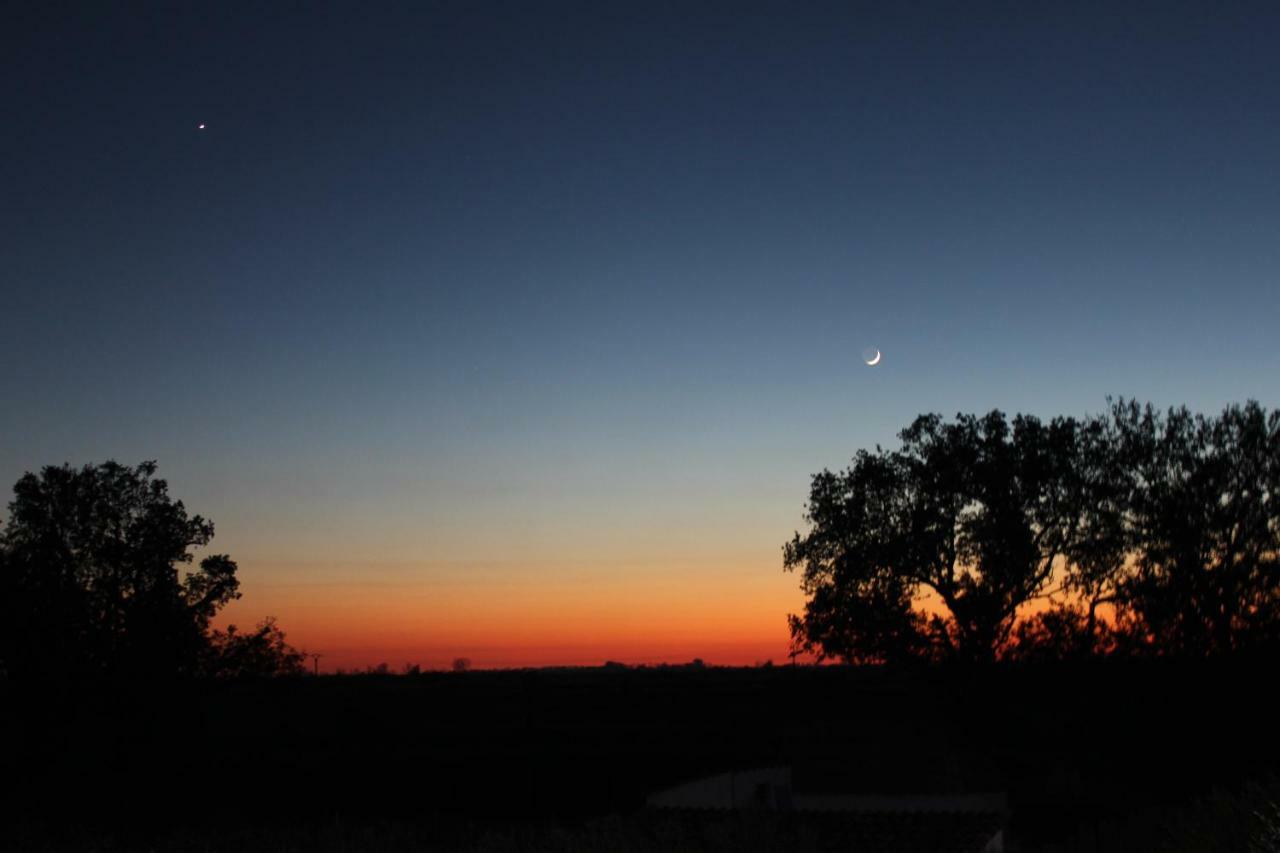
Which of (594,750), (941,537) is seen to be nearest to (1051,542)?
(941,537)

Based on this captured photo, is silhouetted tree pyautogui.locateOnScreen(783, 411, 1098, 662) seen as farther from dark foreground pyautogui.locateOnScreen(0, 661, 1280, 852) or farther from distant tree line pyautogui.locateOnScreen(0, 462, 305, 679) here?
distant tree line pyautogui.locateOnScreen(0, 462, 305, 679)

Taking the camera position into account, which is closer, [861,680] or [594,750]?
[594,750]

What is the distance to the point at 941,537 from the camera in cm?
4597

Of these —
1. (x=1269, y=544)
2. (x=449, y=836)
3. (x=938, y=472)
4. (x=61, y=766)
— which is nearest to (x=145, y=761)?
(x=61, y=766)

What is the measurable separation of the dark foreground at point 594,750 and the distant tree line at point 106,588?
1412 mm

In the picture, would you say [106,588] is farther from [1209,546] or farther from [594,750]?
[1209,546]

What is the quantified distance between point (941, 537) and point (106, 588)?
30.4 m

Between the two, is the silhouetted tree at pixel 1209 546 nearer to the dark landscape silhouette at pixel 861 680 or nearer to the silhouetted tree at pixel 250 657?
the dark landscape silhouette at pixel 861 680

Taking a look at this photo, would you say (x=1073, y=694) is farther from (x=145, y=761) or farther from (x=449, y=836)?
(x=145, y=761)

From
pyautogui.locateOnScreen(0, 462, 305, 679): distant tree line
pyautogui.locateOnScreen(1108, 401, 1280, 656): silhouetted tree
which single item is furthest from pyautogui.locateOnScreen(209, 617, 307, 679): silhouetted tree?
pyautogui.locateOnScreen(1108, 401, 1280, 656): silhouetted tree

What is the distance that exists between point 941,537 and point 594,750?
16.3 meters

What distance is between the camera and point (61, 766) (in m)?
37.9

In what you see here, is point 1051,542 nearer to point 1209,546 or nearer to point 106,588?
point 1209,546

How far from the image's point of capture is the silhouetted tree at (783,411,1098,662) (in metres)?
45.6
